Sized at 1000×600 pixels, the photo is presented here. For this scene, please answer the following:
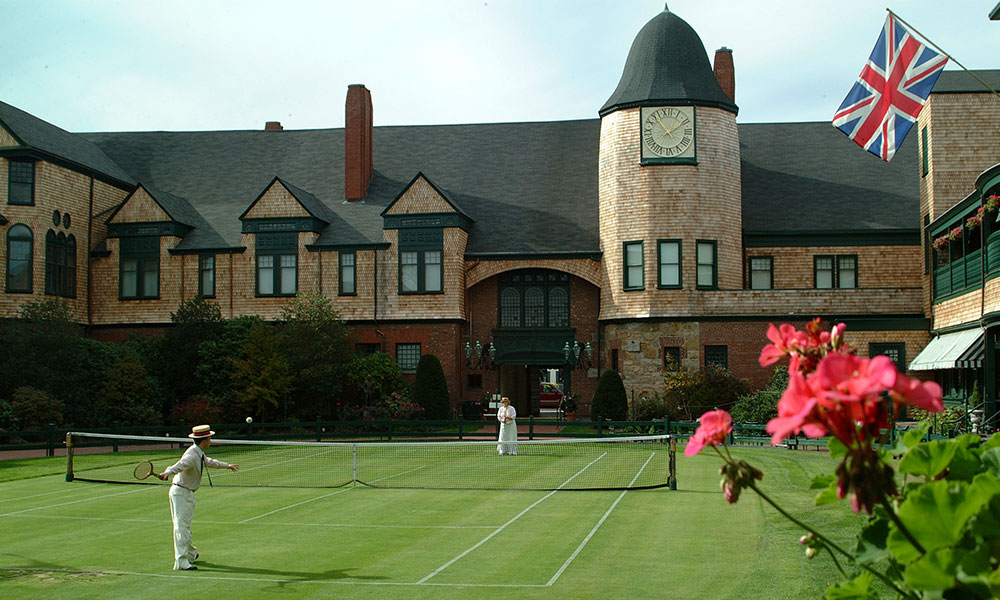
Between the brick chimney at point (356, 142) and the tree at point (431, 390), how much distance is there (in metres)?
10.8

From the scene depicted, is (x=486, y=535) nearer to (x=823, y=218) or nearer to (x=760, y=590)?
(x=760, y=590)

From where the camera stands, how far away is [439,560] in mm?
14602

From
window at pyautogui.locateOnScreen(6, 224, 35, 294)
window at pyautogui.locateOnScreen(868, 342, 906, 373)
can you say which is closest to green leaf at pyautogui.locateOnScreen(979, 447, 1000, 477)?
window at pyautogui.locateOnScreen(868, 342, 906, 373)

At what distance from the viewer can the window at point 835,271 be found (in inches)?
1742

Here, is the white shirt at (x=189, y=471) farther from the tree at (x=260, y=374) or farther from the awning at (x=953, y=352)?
the awning at (x=953, y=352)

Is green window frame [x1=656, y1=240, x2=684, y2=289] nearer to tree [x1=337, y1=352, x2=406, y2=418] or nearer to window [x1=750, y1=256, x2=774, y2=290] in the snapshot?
window [x1=750, y1=256, x2=774, y2=290]

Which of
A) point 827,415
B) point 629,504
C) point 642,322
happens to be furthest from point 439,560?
point 642,322

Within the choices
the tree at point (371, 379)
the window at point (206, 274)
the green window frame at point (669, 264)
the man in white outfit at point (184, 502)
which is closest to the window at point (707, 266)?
the green window frame at point (669, 264)

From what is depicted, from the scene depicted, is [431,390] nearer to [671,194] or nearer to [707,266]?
[707,266]

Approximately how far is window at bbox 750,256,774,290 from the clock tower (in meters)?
1.40

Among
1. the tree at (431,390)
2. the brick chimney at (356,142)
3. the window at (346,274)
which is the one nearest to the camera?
the tree at (431,390)

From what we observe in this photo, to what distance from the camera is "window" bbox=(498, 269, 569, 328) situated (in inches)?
1809

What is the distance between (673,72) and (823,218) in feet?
32.4

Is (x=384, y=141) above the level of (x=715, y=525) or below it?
above
